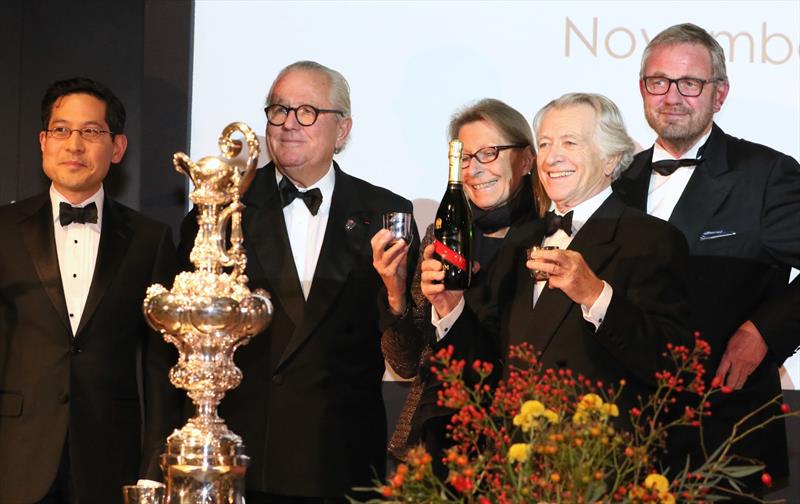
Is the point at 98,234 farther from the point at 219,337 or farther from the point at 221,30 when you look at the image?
the point at 219,337

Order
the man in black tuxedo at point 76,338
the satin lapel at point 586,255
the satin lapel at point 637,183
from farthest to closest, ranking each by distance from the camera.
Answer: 1. the satin lapel at point 637,183
2. the man in black tuxedo at point 76,338
3. the satin lapel at point 586,255

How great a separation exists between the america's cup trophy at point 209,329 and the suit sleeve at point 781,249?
6.02 ft

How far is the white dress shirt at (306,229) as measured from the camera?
375 centimetres

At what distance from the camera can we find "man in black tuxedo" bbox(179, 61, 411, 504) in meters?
3.55

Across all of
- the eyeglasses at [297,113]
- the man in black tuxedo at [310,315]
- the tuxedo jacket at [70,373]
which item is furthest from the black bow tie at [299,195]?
the tuxedo jacket at [70,373]

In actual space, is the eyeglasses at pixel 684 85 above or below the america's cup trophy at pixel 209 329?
above

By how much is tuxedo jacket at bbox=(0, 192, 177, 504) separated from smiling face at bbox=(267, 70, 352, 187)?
1.82 feet

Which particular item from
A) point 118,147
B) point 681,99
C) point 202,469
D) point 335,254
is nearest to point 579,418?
point 202,469

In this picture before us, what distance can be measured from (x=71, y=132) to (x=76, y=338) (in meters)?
0.71

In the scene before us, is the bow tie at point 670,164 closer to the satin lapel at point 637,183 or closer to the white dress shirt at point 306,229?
the satin lapel at point 637,183

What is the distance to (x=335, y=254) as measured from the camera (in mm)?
3711

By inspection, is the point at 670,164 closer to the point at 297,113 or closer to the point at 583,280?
the point at 583,280

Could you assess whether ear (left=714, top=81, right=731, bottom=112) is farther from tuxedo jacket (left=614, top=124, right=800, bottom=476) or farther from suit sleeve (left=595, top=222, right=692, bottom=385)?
suit sleeve (left=595, top=222, right=692, bottom=385)

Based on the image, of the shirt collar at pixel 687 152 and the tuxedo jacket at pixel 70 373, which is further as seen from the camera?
the shirt collar at pixel 687 152
